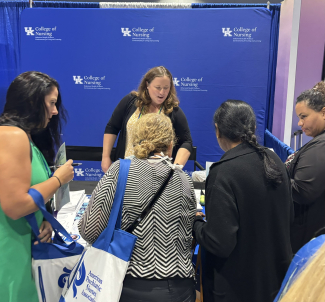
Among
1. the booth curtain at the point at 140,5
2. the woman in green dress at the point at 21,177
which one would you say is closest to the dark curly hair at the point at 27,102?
the woman in green dress at the point at 21,177

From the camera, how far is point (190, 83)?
4.49m

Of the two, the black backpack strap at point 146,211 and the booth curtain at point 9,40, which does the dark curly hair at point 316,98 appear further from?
the booth curtain at point 9,40

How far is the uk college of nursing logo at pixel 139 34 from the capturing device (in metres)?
4.41

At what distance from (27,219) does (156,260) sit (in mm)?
531

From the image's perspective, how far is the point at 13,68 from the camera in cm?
490

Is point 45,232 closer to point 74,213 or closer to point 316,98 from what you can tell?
point 74,213

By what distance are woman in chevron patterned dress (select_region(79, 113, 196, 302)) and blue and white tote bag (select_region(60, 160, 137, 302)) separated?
22mm

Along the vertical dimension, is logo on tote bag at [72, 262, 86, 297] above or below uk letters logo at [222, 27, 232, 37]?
below

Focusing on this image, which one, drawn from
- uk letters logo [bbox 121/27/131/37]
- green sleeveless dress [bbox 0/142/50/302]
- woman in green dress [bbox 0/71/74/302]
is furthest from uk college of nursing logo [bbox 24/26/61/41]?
green sleeveless dress [bbox 0/142/50/302]

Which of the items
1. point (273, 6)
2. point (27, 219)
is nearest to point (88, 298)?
point (27, 219)

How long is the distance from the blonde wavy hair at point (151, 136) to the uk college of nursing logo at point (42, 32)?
382 centimetres

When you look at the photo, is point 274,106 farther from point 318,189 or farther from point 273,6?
point 318,189

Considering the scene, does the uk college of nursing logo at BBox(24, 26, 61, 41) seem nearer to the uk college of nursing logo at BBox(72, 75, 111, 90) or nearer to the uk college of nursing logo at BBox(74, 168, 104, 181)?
the uk college of nursing logo at BBox(72, 75, 111, 90)

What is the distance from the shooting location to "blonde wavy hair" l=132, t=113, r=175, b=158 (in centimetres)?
119
